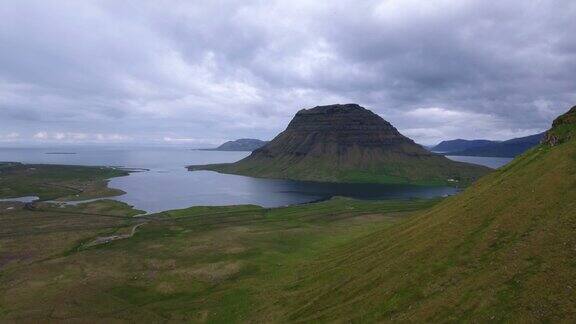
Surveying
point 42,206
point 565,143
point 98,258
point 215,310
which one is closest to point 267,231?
point 98,258

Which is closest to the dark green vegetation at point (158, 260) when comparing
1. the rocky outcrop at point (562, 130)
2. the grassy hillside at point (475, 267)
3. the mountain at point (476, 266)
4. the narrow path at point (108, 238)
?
the narrow path at point (108, 238)

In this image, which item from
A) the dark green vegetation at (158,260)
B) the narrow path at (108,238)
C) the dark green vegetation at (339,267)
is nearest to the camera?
the dark green vegetation at (339,267)

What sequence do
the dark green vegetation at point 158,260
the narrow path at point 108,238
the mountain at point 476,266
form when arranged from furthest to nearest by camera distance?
1. the narrow path at point 108,238
2. the dark green vegetation at point 158,260
3. the mountain at point 476,266

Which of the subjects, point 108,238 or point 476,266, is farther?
point 108,238

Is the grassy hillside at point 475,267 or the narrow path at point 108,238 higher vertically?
the grassy hillside at point 475,267

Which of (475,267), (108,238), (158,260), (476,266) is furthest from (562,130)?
(108,238)

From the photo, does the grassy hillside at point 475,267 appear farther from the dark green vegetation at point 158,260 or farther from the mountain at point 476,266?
the dark green vegetation at point 158,260

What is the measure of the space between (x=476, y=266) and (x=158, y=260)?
69.2 m

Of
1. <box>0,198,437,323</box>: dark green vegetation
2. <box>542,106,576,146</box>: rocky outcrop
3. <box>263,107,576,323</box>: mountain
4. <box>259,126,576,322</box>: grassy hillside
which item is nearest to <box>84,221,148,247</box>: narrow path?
<box>0,198,437,323</box>: dark green vegetation

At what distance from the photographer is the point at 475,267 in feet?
153

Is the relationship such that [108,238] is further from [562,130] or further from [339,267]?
[562,130]

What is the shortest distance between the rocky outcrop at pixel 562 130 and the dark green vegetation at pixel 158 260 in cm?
4610

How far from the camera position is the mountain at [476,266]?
127 ft

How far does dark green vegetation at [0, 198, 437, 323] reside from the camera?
2623 inches
